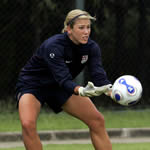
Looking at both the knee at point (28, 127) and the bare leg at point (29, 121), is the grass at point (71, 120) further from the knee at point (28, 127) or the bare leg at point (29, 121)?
the knee at point (28, 127)

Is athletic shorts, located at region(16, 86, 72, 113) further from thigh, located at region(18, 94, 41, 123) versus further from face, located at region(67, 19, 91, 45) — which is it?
face, located at region(67, 19, 91, 45)

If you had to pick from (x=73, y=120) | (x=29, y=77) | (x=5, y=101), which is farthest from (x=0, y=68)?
(x=29, y=77)

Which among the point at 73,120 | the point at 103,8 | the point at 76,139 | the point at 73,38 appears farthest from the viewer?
the point at 103,8

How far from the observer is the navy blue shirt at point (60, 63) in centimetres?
539

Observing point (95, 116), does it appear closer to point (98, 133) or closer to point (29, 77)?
point (98, 133)

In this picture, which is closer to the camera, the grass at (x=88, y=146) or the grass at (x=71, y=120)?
the grass at (x=88, y=146)

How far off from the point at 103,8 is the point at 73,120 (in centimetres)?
203

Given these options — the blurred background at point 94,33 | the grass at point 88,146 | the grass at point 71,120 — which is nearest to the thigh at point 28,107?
the grass at point 88,146

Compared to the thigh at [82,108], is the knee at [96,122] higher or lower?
lower

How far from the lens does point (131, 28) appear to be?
10.1 metres

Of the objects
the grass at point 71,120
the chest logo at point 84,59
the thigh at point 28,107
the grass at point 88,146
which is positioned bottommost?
the grass at point 71,120

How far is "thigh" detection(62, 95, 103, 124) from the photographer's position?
563cm

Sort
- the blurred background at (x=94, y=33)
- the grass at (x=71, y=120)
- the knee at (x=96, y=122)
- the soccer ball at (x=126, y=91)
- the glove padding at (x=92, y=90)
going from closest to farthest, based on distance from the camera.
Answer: the glove padding at (x=92, y=90), the soccer ball at (x=126, y=91), the knee at (x=96, y=122), the grass at (x=71, y=120), the blurred background at (x=94, y=33)

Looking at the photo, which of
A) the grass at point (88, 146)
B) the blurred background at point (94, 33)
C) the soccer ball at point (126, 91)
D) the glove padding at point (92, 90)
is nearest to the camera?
the glove padding at point (92, 90)
